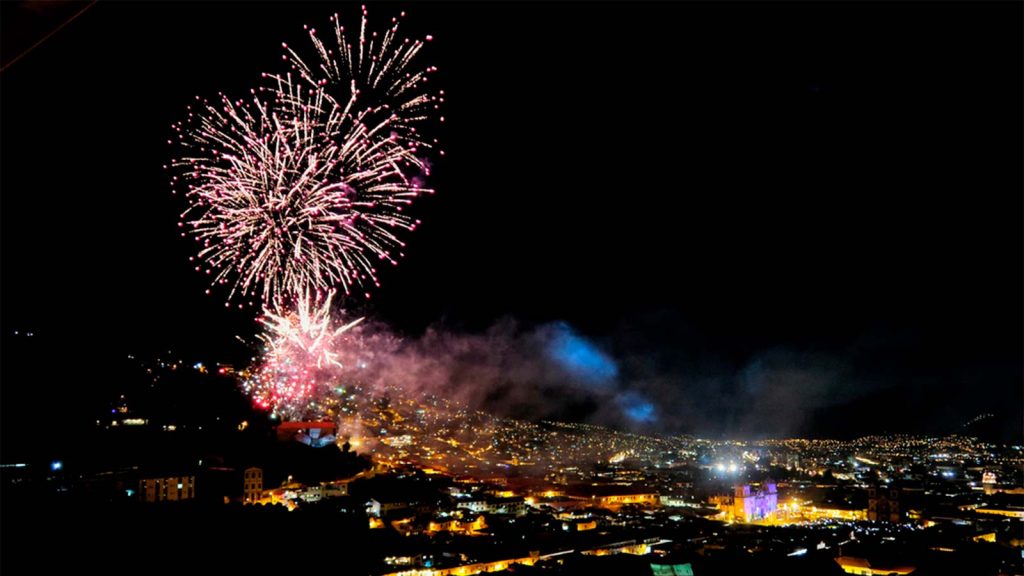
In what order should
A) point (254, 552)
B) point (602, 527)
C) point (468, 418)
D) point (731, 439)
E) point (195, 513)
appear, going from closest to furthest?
point (254, 552)
point (195, 513)
point (602, 527)
point (468, 418)
point (731, 439)

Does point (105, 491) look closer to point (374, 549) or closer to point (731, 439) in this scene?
point (374, 549)

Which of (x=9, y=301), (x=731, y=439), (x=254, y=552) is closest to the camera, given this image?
(x=254, y=552)

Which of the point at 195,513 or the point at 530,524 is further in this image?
the point at 530,524

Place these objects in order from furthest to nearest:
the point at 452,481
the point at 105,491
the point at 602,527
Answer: the point at 452,481, the point at 602,527, the point at 105,491

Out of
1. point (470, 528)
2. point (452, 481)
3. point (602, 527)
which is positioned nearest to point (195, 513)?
point (470, 528)

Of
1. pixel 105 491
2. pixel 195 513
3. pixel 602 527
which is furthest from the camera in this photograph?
pixel 602 527

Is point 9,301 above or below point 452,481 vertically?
above

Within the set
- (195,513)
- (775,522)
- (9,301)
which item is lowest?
(775,522)

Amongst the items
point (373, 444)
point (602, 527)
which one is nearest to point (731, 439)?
point (373, 444)

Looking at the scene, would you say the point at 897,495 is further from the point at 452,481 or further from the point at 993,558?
the point at 452,481
